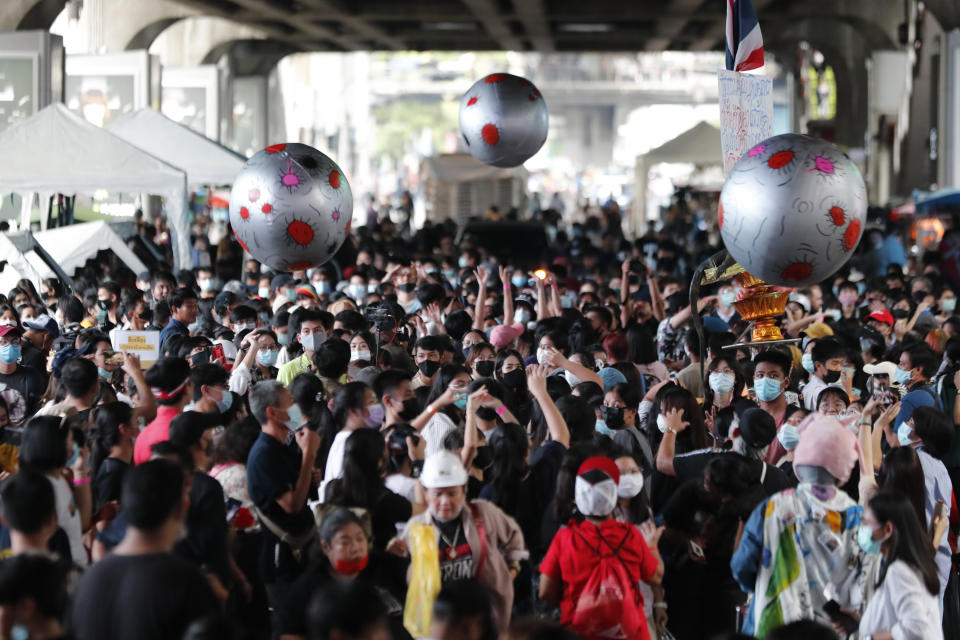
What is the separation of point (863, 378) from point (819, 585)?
444 centimetres

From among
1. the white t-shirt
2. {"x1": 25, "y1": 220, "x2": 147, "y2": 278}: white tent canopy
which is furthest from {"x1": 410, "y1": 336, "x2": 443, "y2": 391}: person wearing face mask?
{"x1": 25, "y1": 220, "x2": 147, "y2": 278}: white tent canopy

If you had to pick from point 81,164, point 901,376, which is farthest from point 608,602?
point 81,164

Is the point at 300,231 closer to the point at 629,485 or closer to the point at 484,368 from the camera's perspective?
the point at 484,368

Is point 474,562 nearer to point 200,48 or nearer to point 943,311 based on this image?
point 943,311

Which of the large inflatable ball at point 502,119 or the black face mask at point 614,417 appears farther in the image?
the large inflatable ball at point 502,119

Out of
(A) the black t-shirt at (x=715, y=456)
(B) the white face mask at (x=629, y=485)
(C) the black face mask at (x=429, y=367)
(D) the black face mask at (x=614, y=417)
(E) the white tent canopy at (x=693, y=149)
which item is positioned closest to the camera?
(B) the white face mask at (x=629, y=485)

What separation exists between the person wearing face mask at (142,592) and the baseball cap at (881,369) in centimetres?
621

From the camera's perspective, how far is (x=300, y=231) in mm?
8961

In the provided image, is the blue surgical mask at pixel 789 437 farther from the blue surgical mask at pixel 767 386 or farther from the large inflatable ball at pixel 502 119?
the large inflatable ball at pixel 502 119

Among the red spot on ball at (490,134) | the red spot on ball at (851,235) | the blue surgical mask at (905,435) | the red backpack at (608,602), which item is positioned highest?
the red spot on ball at (490,134)

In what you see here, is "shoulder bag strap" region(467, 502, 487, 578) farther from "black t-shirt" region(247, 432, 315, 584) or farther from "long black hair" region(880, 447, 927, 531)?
"long black hair" region(880, 447, 927, 531)

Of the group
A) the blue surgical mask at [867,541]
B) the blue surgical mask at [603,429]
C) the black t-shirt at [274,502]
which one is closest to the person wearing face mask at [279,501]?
the black t-shirt at [274,502]

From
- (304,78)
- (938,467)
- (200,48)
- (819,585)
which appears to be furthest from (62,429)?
(304,78)

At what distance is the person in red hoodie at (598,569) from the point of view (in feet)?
18.1
